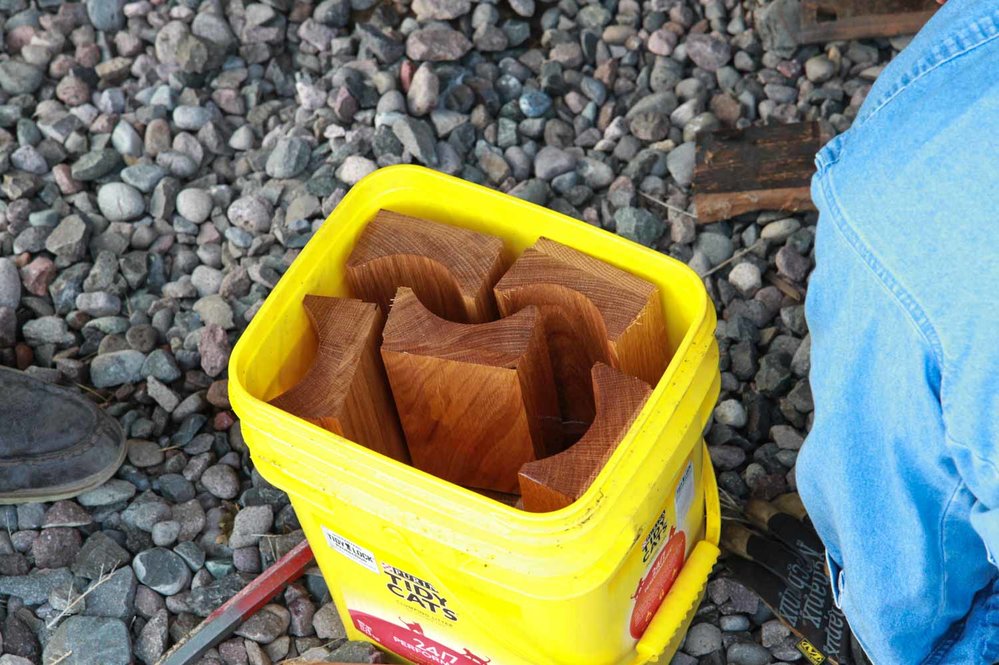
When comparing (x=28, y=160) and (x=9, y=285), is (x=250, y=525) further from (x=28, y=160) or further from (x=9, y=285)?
(x=28, y=160)

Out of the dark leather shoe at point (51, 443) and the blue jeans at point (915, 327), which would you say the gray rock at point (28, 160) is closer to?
the dark leather shoe at point (51, 443)

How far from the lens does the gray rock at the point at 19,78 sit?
260cm

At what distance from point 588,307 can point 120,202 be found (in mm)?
1295

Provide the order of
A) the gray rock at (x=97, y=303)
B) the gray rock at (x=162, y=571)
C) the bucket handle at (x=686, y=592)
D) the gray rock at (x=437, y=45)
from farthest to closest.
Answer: the gray rock at (x=437, y=45), the gray rock at (x=97, y=303), the gray rock at (x=162, y=571), the bucket handle at (x=686, y=592)

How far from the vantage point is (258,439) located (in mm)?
1429

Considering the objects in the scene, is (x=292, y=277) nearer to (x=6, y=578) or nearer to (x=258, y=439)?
(x=258, y=439)

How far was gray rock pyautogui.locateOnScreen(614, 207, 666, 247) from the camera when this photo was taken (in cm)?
224

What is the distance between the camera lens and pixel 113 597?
1.82 metres

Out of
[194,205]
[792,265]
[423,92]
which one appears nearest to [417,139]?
[423,92]

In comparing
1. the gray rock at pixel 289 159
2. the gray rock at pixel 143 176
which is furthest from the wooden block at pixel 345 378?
the gray rock at pixel 143 176

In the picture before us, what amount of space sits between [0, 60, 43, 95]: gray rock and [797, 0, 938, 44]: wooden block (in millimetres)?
1763

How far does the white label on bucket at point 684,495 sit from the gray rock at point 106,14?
1918 millimetres

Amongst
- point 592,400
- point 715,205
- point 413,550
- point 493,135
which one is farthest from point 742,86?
point 413,550

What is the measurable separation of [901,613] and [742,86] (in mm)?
1480
